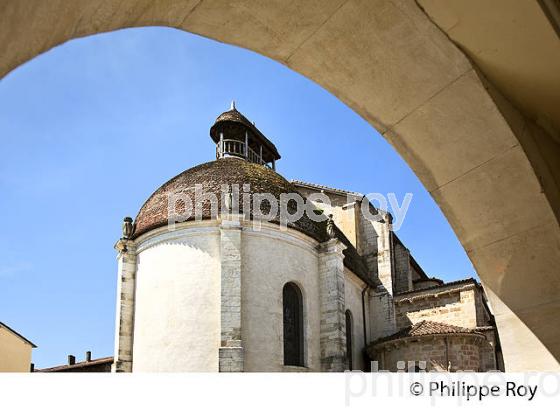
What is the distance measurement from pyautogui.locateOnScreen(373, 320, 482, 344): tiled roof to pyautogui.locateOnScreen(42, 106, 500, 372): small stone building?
0.22ft

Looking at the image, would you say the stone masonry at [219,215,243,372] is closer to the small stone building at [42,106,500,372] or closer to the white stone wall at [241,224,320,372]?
the small stone building at [42,106,500,372]

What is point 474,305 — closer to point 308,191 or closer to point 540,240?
point 308,191

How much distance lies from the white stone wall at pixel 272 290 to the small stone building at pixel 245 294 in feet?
0.11

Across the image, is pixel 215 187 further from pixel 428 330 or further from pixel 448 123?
pixel 448 123

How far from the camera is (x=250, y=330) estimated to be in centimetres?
1786

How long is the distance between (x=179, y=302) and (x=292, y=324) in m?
3.80

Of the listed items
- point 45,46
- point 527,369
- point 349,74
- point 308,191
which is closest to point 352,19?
point 349,74

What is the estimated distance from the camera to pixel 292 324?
63.4 feet

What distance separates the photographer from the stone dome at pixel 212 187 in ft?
64.2

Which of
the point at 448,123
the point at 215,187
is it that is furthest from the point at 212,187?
the point at 448,123

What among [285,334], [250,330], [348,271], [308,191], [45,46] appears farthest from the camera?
[308,191]

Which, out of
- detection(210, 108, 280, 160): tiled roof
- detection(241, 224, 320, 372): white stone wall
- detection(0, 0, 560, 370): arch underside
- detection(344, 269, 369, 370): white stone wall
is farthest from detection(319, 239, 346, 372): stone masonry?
detection(0, 0, 560, 370): arch underside

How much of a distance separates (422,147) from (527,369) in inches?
39.2

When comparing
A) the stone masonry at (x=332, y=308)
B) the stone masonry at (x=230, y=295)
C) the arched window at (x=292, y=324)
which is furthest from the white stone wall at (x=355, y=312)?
the stone masonry at (x=230, y=295)
